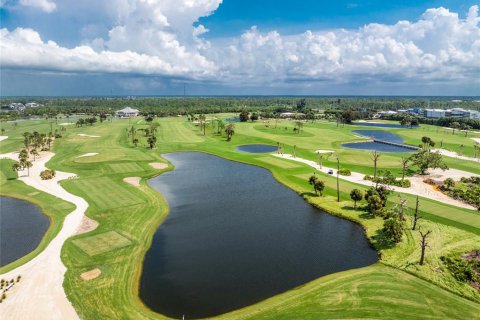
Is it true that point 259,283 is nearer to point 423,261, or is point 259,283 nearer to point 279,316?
point 279,316

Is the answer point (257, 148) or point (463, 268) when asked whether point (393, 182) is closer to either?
point (463, 268)

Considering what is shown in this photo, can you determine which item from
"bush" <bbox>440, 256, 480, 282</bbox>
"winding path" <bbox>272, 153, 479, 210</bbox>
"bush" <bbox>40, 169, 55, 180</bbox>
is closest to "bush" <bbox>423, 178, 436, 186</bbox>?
"winding path" <bbox>272, 153, 479, 210</bbox>

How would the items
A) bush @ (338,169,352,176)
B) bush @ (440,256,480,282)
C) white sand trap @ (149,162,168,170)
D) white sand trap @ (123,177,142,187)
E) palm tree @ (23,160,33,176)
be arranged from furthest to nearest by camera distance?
white sand trap @ (149,162,168,170) < bush @ (338,169,352,176) < palm tree @ (23,160,33,176) < white sand trap @ (123,177,142,187) < bush @ (440,256,480,282)

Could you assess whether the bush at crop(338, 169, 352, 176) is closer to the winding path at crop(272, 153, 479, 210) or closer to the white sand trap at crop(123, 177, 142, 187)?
the winding path at crop(272, 153, 479, 210)

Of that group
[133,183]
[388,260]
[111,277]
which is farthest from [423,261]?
[133,183]

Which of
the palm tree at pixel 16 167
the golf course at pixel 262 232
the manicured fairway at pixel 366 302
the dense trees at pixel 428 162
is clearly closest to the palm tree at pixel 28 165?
the palm tree at pixel 16 167

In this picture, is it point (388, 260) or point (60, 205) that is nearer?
point (388, 260)
